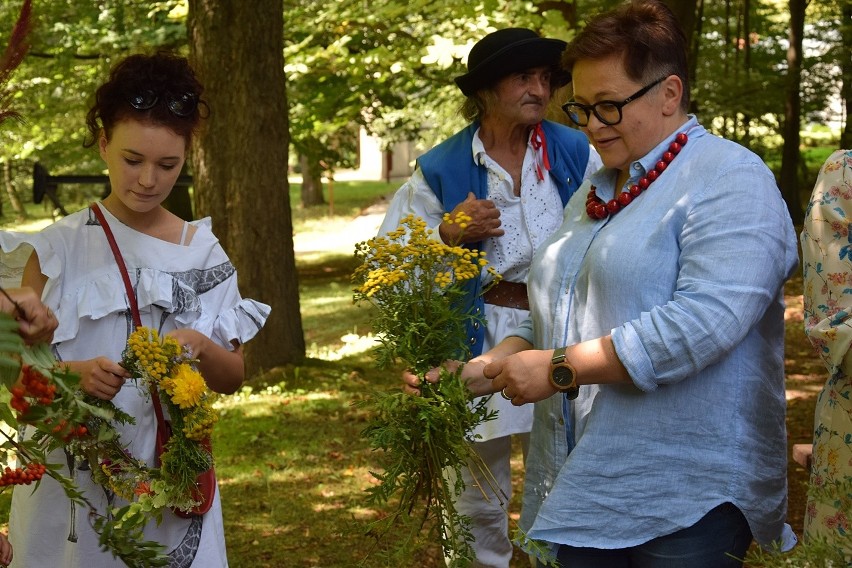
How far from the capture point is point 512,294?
153 inches

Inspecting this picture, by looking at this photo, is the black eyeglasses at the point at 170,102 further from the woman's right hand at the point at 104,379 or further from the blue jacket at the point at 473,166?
the blue jacket at the point at 473,166

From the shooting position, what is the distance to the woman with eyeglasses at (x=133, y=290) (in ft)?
8.91

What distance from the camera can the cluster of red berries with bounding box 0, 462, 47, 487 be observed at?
6.88 ft

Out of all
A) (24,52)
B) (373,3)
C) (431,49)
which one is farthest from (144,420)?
(373,3)

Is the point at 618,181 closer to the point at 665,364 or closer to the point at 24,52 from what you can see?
the point at 665,364

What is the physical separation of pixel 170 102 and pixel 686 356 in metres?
1.53

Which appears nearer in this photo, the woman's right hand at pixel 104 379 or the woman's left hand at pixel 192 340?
the woman's right hand at pixel 104 379

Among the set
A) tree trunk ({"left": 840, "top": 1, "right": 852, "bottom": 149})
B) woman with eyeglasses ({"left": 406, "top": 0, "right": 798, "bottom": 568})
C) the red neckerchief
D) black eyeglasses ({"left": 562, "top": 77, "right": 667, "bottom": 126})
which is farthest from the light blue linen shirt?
tree trunk ({"left": 840, "top": 1, "right": 852, "bottom": 149})

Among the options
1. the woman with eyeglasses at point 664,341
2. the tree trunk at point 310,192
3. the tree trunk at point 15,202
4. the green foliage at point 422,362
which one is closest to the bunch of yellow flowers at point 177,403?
the green foliage at point 422,362

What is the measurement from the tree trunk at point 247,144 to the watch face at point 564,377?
17.9ft

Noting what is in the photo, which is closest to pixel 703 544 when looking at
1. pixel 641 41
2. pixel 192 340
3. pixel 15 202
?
pixel 641 41

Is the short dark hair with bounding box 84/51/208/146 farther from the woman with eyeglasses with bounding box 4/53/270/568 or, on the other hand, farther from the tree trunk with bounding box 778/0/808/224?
the tree trunk with bounding box 778/0/808/224

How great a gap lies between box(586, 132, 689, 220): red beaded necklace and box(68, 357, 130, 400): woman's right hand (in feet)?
4.00

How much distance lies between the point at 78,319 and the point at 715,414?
A: 1595mm
